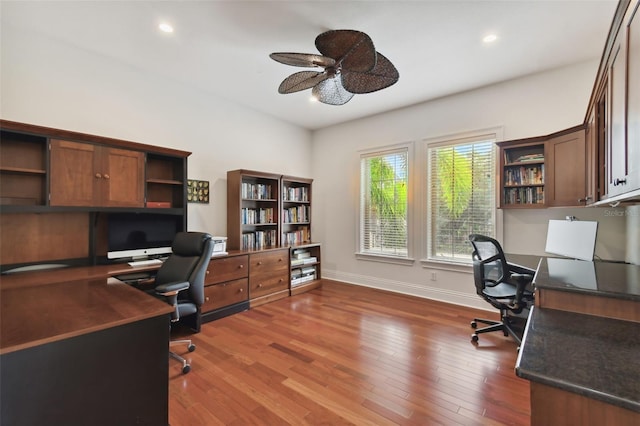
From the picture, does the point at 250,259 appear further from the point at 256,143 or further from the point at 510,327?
the point at 510,327

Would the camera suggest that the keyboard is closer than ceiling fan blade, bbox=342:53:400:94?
No

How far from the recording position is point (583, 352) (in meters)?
0.92

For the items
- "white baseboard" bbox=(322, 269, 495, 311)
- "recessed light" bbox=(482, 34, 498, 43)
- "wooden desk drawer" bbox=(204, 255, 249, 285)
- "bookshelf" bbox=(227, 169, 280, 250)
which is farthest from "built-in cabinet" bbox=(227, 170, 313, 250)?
"recessed light" bbox=(482, 34, 498, 43)

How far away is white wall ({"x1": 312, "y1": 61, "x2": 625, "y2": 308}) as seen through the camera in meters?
3.11

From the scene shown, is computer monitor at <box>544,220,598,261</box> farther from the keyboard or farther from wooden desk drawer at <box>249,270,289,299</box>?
the keyboard

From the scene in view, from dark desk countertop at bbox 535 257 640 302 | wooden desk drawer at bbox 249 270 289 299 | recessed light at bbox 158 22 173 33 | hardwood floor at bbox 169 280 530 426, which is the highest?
recessed light at bbox 158 22 173 33

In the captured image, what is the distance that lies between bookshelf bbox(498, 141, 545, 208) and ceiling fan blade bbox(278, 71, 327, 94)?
2317 millimetres

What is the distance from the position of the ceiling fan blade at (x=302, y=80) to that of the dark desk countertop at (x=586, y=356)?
240cm

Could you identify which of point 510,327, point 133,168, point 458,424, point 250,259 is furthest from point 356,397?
point 133,168

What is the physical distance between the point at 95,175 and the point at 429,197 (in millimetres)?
4069

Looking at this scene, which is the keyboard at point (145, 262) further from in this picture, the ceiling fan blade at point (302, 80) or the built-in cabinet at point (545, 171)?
the built-in cabinet at point (545, 171)

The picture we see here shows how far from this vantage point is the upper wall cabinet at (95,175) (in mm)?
2480

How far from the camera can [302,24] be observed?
8.13ft

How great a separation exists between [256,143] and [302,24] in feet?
7.71
